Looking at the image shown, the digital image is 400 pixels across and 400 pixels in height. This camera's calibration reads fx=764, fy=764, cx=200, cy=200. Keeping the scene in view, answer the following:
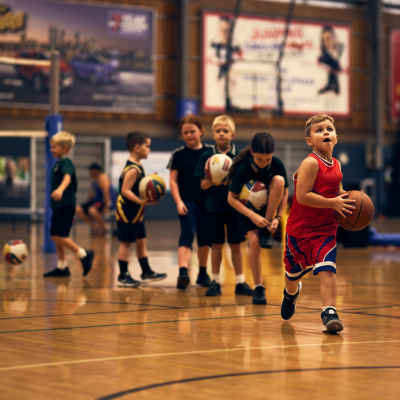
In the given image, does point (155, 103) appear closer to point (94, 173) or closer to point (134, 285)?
point (94, 173)

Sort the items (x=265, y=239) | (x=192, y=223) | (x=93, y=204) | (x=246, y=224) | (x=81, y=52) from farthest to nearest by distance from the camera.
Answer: (x=81, y=52) < (x=93, y=204) < (x=192, y=223) < (x=246, y=224) < (x=265, y=239)

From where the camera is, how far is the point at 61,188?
29.4 ft

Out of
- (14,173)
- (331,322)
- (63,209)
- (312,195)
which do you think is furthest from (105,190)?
(331,322)

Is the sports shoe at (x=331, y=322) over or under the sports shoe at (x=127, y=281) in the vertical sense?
over

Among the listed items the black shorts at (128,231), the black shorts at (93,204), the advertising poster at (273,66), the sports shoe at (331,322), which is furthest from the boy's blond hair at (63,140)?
the advertising poster at (273,66)

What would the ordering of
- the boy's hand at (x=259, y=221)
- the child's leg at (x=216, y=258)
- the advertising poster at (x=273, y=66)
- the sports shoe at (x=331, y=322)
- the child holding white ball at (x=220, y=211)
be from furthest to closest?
A: 1. the advertising poster at (x=273, y=66)
2. the child's leg at (x=216, y=258)
3. the child holding white ball at (x=220, y=211)
4. the boy's hand at (x=259, y=221)
5. the sports shoe at (x=331, y=322)

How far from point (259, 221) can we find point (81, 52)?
62.9ft

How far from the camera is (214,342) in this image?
4938mm

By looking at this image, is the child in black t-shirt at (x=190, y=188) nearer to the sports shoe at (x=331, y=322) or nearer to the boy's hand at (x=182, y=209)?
the boy's hand at (x=182, y=209)

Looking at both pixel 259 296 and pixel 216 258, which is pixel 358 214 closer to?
pixel 259 296

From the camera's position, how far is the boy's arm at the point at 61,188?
8.91 m

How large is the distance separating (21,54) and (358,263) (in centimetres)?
1608

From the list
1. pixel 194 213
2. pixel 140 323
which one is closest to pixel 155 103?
pixel 194 213

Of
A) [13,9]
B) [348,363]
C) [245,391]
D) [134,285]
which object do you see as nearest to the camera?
[245,391]
